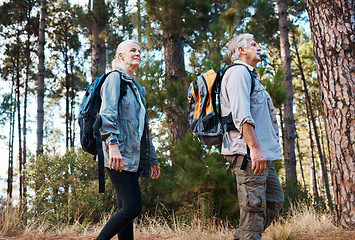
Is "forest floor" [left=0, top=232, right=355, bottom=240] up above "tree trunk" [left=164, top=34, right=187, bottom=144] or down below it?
below

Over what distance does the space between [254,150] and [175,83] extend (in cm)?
424

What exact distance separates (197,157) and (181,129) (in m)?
1.27

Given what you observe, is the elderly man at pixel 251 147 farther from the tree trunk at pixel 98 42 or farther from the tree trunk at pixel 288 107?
the tree trunk at pixel 288 107

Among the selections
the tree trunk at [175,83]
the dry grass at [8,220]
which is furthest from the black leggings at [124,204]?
the tree trunk at [175,83]

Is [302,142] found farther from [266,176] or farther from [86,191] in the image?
[266,176]

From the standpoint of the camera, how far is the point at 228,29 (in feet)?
19.5

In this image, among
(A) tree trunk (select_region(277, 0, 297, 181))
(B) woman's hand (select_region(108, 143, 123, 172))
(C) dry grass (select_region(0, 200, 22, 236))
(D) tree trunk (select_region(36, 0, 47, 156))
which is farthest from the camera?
(D) tree trunk (select_region(36, 0, 47, 156))

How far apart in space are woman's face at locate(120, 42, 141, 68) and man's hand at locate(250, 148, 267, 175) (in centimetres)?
125

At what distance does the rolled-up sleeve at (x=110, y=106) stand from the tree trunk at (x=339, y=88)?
2913mm

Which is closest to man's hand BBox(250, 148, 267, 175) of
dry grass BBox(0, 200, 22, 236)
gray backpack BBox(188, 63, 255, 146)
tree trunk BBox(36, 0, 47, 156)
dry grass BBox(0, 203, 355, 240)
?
gray backpack BBox(188, 63, 255, 146)

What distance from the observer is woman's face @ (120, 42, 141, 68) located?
2789 mm

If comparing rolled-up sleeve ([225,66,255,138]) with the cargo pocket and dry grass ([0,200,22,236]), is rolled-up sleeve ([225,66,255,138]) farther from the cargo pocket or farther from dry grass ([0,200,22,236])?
dry grass ([0,200,22,236])

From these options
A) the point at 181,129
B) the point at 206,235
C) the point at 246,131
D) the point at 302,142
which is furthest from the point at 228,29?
the point at 302,142

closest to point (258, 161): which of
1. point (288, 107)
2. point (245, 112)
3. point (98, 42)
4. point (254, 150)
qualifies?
point (254, 150)
